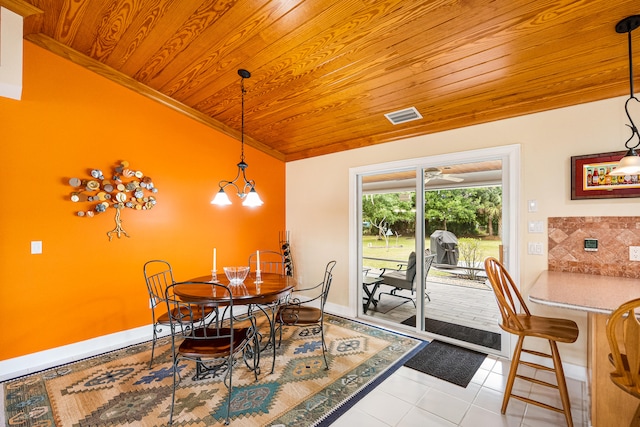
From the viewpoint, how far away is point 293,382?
2.43m

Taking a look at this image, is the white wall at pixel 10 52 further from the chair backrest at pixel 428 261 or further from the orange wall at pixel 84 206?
the chair backrest at pixel 428 261

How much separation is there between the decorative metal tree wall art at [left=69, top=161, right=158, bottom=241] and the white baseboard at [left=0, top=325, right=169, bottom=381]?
43.1 inches

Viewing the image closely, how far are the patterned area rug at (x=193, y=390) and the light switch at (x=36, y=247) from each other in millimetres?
1083

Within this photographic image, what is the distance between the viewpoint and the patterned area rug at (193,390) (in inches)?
78.7

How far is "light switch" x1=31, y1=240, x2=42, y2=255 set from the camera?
270 centimetres

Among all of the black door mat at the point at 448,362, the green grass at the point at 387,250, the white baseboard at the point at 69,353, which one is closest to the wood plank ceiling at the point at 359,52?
the green grass at the point at 387,250

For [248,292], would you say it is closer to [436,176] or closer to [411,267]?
[411,267]

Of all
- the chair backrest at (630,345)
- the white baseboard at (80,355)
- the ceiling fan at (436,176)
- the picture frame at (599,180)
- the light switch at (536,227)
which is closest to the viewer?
the chair backrest at (630,345)

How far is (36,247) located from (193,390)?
2.02 meters

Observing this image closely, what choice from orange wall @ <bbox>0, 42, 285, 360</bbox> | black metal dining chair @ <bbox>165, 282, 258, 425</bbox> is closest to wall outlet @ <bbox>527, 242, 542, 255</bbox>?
black metal dining chair @ <bbox>165, 282, 258, 425</bbox>

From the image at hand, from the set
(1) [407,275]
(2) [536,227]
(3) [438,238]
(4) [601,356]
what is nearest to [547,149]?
(2) [536,227]

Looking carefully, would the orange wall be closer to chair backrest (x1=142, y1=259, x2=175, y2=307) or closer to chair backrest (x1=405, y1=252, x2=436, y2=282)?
chair backrest (x1=142, y1=259, x2=175, y2=307)

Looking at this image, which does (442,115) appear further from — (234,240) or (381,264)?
(234,240)

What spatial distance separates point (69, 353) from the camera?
113 inches
